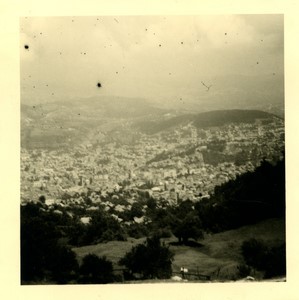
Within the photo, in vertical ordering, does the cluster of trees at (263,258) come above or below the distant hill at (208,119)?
below

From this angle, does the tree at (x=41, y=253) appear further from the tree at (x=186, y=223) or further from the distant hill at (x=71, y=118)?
the tree at (x=186, y=223)

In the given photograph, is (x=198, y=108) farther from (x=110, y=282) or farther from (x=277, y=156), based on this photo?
(x=110, y=282)

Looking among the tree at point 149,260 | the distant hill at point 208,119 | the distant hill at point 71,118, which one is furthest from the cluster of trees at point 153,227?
the distant hill at point 71,118

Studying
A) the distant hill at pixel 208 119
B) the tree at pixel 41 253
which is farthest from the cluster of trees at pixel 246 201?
the tree at pixel 41 253

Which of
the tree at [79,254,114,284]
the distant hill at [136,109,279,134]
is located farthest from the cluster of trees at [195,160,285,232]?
the tree at [79,254,114,284]

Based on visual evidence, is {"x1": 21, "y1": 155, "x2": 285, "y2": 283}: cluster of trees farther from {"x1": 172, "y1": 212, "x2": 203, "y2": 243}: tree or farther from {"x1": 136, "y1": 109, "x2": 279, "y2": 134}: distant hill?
{"x1": 136, "y1": 109, "x2": 279, "y2": 134}: distant hill

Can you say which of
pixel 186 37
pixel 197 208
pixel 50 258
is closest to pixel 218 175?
pixel 197 208

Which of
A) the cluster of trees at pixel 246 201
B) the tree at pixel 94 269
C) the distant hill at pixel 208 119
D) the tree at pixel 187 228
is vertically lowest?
the tree at pixel 94 269
